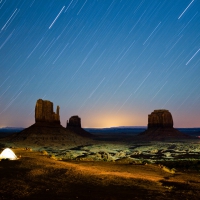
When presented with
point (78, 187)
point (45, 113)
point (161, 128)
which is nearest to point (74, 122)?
point (161, 128)

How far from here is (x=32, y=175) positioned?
44.5 ft

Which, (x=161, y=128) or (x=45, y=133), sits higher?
(x=161, y=128)

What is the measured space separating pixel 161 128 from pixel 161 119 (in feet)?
17.1

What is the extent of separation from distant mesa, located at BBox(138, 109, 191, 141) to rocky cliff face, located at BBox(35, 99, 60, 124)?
45163mm

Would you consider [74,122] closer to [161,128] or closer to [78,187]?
[161,128]

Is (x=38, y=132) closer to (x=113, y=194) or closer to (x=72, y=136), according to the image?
(x=72, y=136)

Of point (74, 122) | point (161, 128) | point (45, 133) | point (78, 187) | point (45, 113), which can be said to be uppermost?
point (45, 113)

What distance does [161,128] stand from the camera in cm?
12244

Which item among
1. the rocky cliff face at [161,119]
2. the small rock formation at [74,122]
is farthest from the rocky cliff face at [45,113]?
the rocky cliff face at [161,119]

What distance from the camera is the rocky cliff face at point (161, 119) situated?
4882 inches

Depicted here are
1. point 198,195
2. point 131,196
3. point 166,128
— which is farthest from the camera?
point 166,128

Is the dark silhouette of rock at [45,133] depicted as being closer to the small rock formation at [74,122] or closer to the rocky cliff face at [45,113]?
the rocky cliff face at [45,113]

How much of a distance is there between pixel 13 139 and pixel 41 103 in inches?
804

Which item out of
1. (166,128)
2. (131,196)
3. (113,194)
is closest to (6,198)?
(113,194)
